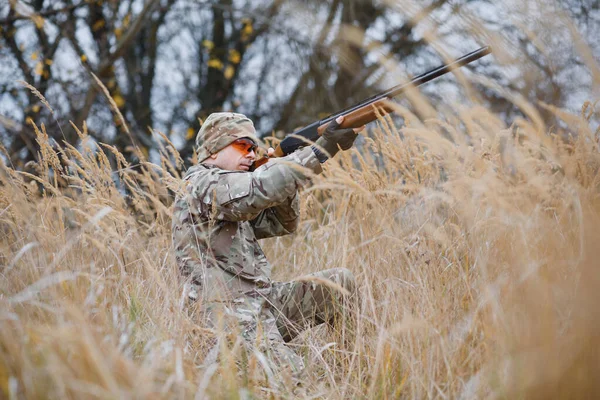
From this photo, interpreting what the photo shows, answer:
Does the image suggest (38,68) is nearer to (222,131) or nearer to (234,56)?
(234,56)

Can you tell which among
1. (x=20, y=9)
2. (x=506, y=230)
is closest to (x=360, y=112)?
(x=506, y=230)

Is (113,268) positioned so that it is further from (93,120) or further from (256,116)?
(256,116)

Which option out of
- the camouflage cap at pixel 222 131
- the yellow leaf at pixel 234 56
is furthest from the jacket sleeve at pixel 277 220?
the yellow leaf at pixel 234 56

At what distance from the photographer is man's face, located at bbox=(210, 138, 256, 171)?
9.03 feet

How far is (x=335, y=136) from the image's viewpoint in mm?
2668

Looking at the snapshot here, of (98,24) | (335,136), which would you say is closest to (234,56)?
(98,24)

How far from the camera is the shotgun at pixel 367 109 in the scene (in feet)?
8.17

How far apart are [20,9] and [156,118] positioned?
330 centimetres

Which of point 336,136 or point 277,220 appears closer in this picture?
point 336,136

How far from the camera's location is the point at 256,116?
8.86 metres

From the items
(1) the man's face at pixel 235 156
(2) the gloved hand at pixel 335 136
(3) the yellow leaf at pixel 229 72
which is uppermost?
(2) the gloved hand at pixel 335 136

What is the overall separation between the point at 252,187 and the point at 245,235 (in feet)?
1.23

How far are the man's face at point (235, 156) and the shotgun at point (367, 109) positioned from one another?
7 cm

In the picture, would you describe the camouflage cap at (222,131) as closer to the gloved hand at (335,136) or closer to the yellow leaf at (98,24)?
the gloved hand at (335,136)
